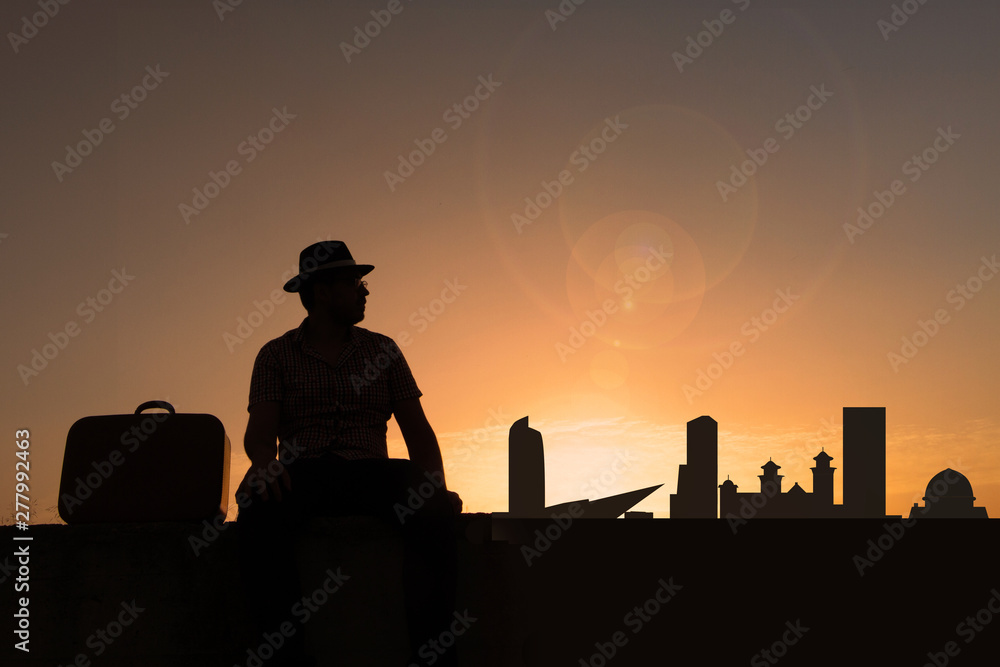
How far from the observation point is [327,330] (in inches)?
156

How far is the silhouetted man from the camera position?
342 cm

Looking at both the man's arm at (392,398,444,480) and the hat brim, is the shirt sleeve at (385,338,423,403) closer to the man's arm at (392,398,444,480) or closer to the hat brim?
the man's arm at (392,398,444,480)

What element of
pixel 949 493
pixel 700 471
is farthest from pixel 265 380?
pixel 949 493

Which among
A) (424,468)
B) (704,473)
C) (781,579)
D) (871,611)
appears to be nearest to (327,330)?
(424,468)

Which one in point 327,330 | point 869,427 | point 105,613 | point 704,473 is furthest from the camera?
point 869,427

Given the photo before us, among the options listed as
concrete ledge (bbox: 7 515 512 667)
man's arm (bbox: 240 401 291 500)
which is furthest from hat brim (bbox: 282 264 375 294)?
concrete ledge (bbox: 7 515 512 667)

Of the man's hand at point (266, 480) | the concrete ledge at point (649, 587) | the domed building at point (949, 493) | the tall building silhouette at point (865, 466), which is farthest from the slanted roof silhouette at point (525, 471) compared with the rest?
the domed building at point (949, 493)

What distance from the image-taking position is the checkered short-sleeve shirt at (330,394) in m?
3.73

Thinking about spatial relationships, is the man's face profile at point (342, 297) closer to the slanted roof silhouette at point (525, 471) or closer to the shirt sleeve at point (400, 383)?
the shirt sleeve at point (400, 383)

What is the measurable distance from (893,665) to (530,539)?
67.6 inches

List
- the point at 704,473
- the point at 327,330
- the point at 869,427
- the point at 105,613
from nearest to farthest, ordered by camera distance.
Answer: the point at 105,613, the point at 327,330, the point at 704,473, the point at 869,427

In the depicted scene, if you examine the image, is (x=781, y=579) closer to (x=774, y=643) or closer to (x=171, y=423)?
(x=774, y=643)

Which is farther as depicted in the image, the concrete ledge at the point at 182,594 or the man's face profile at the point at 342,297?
the man's face profile at the point at 342,297

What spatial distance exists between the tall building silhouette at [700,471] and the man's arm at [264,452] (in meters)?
19.6
